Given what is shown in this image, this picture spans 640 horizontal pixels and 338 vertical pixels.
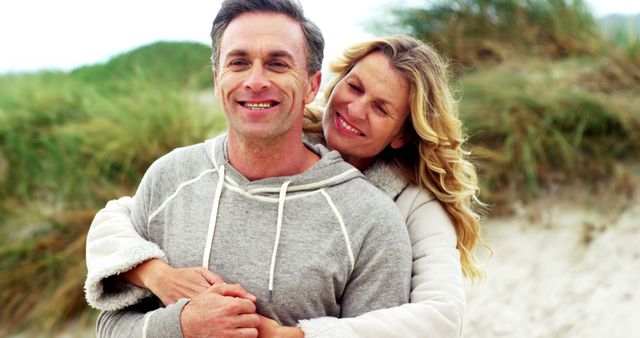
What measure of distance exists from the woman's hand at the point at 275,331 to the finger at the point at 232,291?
0.07m

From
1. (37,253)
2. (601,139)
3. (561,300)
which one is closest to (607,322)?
(561,300)

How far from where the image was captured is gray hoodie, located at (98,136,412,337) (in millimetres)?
2316

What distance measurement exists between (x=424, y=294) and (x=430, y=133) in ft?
1.83

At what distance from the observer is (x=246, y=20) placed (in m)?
2.40

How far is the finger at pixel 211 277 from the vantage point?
7.46ft

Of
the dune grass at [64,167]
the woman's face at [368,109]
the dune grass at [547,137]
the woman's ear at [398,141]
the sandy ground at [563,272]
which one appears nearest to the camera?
the woman's face at [368,109]

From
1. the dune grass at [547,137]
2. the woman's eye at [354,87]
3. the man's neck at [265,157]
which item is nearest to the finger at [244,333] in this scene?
the man's neck at [265,157]

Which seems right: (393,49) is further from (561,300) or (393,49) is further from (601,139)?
(601,139)

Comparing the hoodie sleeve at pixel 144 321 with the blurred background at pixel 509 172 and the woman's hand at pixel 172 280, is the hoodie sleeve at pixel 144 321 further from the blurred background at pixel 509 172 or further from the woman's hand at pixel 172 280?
the blurred background at pixel 509 172

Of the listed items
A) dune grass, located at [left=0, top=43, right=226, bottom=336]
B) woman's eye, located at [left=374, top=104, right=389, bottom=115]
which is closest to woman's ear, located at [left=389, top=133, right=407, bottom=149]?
woman's eye, located at [left=374, top=104, right=389, bottom=115]

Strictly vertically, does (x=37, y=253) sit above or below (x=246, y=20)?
below

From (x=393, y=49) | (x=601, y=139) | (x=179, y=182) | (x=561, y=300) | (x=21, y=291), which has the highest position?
(x=393, y=49)

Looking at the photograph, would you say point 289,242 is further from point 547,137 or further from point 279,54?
point 547,137

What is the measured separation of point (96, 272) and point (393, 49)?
1186 mm
